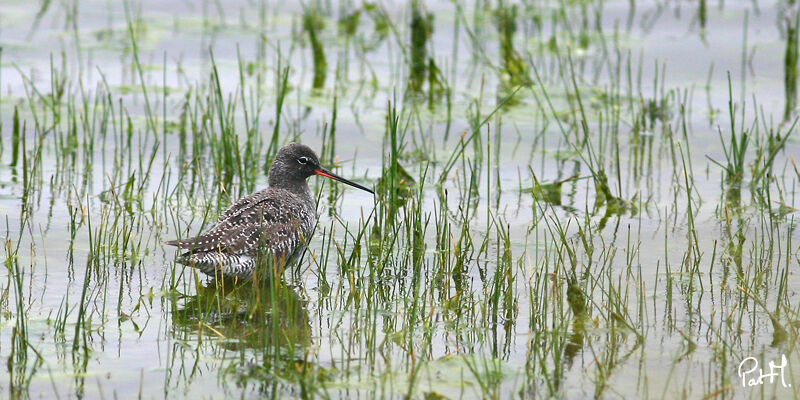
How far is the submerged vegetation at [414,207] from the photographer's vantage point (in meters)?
5.52

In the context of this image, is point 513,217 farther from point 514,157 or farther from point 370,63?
point 370,63

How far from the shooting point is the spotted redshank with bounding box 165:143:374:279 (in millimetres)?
6773

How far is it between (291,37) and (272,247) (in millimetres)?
7012

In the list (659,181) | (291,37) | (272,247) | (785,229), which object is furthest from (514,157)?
(291,37)

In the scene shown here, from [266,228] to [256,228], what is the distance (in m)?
0.11

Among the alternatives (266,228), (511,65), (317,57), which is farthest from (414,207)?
(317,57)

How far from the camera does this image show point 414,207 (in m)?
7.32

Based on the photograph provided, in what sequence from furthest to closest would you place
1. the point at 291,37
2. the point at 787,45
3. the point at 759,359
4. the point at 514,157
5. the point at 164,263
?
1. the point at 291,37
2. the point at 787,45
3. the point at 514,157
4. the point at 164,263
5. the point at 759,359

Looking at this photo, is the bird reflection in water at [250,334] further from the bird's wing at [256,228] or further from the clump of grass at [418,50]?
the clump of grass at [418,50]

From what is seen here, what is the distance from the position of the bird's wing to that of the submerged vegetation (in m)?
0.24

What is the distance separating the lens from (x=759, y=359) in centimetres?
565
